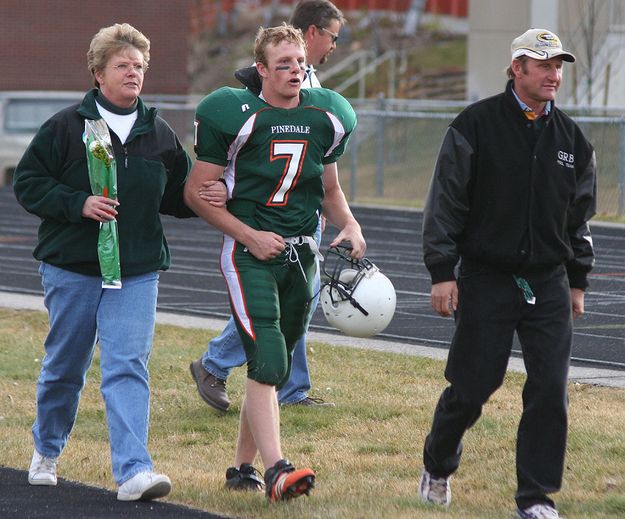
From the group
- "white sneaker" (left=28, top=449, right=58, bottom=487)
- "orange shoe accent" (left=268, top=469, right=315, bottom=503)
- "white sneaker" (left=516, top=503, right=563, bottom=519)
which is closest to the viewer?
"white sneaker" (left=516, top=503, right=563, bottom=519)

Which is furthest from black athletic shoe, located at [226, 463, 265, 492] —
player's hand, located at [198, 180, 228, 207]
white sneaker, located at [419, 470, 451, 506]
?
player's hand, located at [198, 180, 228, 207]

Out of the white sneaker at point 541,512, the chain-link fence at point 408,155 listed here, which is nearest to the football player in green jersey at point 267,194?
the white sneaker at point 541,512

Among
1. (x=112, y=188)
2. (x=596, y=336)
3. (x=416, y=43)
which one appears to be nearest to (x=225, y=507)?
(x=112, y=188)

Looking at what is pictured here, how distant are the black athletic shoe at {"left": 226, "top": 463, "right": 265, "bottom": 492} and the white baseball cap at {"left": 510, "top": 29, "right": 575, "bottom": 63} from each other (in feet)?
6.42

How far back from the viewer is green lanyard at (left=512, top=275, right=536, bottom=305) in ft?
17.7

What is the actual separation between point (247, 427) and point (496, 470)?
3.86ft

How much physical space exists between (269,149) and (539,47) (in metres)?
1.10

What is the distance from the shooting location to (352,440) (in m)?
7.19

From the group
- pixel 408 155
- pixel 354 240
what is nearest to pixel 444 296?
pixel 354 240

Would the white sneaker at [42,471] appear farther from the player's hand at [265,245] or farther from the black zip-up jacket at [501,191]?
the black zip-up jacket at [501,191]

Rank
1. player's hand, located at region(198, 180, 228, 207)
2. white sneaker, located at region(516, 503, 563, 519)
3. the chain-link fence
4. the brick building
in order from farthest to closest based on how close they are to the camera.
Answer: the brick building → the chain-link fence → player's hand, located at region(198, 180, 228, 207) → white sneaker, located at region(516, 503, 563, 519)

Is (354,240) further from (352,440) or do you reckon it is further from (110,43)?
(352,440)

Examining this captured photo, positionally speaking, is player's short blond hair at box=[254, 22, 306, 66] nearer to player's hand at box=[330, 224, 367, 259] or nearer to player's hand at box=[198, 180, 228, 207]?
player's hand at box=[198, 180, 228, 207]

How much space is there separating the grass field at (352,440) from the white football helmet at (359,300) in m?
0.66
